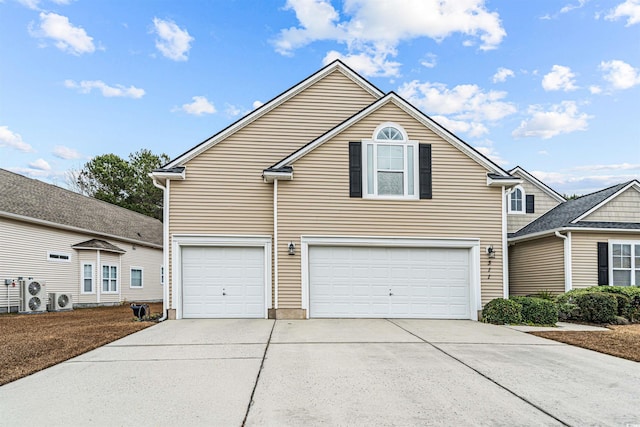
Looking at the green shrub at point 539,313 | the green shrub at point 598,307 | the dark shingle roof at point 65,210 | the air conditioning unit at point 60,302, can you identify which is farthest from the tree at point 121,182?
the green shrub at point 598,307

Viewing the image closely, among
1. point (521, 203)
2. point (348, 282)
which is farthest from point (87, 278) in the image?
point (521, 203)

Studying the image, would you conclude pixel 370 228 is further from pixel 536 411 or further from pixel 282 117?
pixel 536 411

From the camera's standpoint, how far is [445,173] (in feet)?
44.4

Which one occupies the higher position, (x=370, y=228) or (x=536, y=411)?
(x=370, y=228)

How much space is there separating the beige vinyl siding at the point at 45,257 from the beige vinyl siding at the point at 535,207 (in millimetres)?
18840

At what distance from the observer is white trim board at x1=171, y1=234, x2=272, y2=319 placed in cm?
1312

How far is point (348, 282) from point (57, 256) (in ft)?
43.0

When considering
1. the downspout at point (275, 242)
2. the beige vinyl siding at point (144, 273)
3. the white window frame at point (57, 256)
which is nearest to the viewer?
the downspout at point (275, 242)

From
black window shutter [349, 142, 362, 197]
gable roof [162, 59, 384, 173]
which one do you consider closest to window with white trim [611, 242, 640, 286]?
black window shutter [349, 142, 362, 197]

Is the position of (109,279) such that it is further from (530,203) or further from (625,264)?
(625,264)

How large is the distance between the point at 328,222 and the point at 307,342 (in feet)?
15.4

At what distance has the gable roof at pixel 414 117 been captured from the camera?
13.2 meters

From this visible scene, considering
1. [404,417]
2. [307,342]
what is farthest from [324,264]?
[404,417]

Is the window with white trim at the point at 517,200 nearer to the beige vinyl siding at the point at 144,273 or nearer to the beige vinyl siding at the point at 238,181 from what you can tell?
the beige vinyl siding at the point at 238,181
